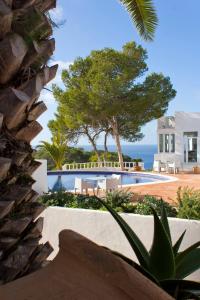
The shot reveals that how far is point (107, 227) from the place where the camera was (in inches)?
236

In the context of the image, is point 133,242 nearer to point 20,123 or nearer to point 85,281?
point 85,281

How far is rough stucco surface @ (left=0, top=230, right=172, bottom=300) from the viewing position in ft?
5.09

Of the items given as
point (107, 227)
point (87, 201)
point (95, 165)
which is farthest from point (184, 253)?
point (95, 165)

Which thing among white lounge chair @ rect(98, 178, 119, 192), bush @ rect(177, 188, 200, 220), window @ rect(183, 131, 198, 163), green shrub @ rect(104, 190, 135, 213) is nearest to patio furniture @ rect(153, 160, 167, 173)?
window @ rect(183, 131, 198, 163)

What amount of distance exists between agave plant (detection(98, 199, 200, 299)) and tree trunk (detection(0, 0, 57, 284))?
0.75m

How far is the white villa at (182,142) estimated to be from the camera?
27.1 meters

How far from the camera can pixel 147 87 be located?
3045 cm

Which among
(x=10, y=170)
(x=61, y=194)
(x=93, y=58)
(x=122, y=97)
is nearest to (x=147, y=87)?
(x=122, y=97)

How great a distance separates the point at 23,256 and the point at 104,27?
1003 inches

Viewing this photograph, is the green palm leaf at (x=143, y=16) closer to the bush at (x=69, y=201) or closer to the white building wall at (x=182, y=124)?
the bush at (x=69, y=201)

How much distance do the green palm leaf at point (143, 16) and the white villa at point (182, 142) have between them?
20157mm

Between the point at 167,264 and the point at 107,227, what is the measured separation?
4.00 m

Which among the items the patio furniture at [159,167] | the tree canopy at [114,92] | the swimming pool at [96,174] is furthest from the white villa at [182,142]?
the swimming pool at [96,174]

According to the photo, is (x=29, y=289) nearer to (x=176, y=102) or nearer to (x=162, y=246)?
(x=162, y=246)
